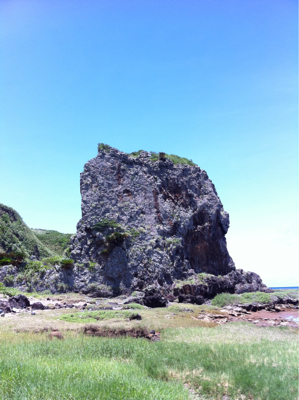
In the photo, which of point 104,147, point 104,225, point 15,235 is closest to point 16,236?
point 15,235

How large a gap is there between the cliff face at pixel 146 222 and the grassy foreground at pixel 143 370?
28871 millimetres

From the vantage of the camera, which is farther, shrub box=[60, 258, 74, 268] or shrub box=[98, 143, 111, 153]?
shrub box=[98, 143, 111, 153]

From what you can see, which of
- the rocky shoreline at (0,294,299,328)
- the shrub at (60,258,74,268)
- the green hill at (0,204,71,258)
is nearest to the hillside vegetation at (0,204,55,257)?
the green hill at (0,204,71,258)

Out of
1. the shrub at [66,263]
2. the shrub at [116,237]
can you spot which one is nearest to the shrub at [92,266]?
the shrub at [66,263]

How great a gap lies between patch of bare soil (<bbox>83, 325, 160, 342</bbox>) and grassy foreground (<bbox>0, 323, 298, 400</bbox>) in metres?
1.53

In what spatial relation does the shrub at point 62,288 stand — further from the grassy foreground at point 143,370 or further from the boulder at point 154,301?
the grassy foreground at point 143,370

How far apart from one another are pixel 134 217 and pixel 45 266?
1497 centimetres

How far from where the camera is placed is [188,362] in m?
8.52

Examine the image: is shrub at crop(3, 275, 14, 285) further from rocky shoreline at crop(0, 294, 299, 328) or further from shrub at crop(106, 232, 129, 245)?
shrub at crop(106, 232, 129, 245)

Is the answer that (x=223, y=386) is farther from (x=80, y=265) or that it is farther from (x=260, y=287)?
(x=260, y=287)

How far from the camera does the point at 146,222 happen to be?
145 feet

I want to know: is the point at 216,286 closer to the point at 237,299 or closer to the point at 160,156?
the point at 237,299

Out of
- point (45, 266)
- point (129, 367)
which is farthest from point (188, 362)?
point (45, 266)

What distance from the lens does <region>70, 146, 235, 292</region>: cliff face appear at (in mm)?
40250
